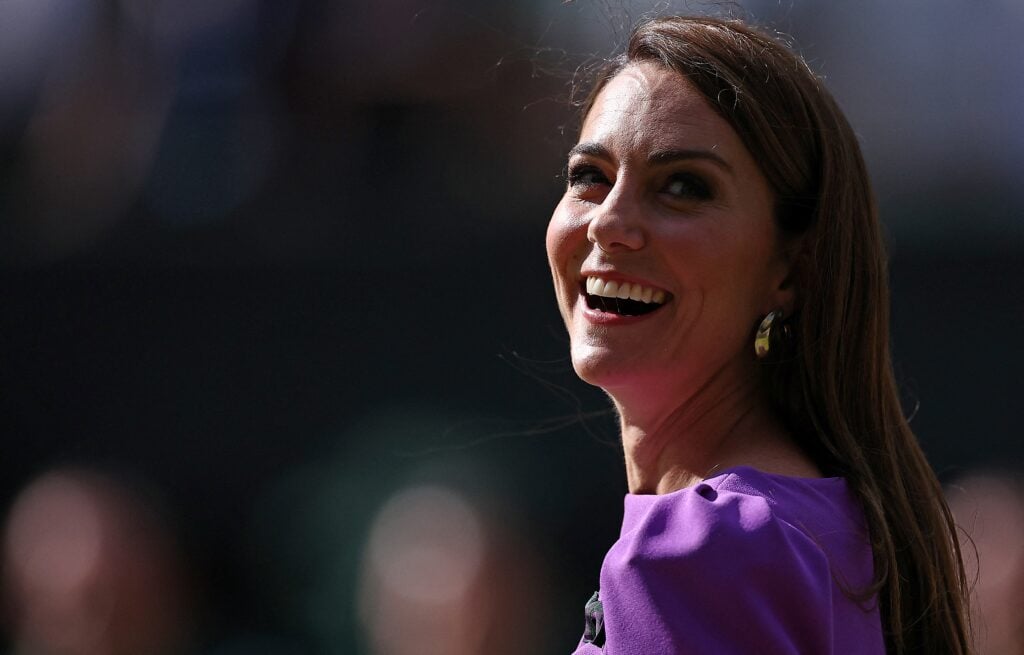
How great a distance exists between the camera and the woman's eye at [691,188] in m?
2.00

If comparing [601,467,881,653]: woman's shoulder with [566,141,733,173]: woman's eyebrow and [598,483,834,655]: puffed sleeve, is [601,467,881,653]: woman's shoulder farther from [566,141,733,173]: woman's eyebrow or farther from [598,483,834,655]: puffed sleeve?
[566,141,733,173]: woman's eyebrow

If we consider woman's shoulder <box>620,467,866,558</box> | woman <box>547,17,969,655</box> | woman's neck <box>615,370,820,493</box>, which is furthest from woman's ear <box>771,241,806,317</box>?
woman's shoulder <box>620,467,866,558</box>

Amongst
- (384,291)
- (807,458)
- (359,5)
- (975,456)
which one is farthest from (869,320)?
(359,5)

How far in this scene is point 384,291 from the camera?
5.04 metres

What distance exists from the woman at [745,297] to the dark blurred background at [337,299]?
2600 millimetres

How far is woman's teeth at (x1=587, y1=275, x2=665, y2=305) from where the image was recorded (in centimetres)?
202

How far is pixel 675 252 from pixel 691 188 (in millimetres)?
111

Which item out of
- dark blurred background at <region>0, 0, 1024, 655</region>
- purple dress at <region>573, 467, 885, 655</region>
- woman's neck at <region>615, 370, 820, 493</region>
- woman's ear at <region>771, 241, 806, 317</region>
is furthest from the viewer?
dark blurred background at <region>0, 0, 1024, 655</region>

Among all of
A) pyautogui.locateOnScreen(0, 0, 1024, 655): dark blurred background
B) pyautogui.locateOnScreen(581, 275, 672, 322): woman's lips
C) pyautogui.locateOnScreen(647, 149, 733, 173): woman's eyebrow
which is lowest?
pyautogui.locateOnScreen(0, 0, 1024, 655): dark blurred background

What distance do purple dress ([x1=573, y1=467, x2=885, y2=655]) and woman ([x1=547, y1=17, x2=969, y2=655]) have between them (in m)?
0.18

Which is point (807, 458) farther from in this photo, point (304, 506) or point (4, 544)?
point (4, 544)

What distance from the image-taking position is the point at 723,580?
153 cm

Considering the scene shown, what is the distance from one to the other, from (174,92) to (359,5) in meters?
0.85

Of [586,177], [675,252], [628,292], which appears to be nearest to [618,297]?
[628,292]
